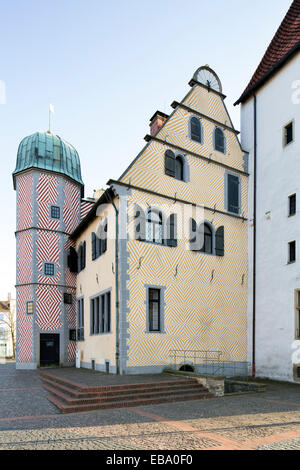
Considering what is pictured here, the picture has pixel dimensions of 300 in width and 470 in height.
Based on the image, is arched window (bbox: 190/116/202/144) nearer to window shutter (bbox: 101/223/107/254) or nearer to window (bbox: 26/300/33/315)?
window shutter (bbox: 101/223/107/254)

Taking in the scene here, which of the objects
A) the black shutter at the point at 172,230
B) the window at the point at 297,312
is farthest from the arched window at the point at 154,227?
the window at the point at 297,312

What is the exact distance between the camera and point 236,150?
2094 centimetres

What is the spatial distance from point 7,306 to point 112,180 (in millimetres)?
64309

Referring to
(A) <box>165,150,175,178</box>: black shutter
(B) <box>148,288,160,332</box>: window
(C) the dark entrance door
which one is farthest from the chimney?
(C) the dark entrance door

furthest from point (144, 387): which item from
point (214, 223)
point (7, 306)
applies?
point (7, 306)

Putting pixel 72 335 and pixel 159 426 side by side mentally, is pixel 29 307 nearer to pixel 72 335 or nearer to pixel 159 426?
pixel 72 335

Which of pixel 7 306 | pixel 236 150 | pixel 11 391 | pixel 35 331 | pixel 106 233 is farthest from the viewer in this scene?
pixel 7 306

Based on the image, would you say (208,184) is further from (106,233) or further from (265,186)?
(106,233)

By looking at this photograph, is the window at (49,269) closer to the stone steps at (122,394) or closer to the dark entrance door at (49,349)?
the dark entrance door at (49,349)

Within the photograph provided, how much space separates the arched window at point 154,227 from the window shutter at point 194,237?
1633mm

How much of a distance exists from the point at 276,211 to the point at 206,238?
136 inches

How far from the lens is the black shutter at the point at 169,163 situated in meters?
17.7

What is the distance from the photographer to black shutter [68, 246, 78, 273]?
25.0 m

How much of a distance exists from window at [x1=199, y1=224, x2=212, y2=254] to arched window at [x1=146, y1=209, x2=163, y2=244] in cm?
229
